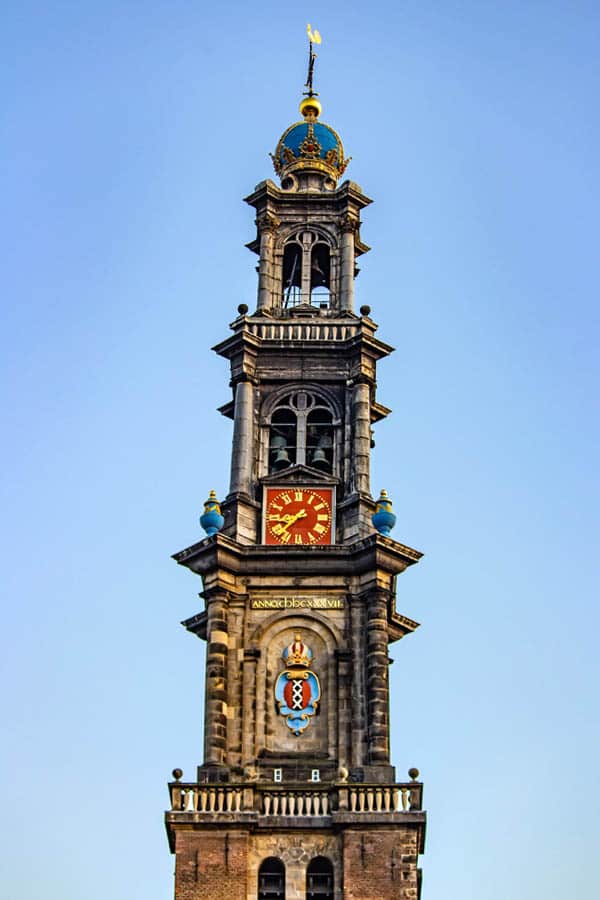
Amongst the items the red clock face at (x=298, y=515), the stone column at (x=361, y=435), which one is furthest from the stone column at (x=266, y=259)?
the red clock face at (x=298, y=515)

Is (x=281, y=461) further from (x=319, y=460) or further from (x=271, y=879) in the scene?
(x=271, y=879)

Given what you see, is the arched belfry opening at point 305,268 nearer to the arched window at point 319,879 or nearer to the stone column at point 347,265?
the stone column at point 347,265

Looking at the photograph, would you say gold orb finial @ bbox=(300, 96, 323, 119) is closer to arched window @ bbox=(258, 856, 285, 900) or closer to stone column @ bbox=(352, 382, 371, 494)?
stone column @ bbox=(352, 382, 371, 494)

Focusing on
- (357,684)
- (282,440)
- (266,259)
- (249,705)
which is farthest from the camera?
(266,259)

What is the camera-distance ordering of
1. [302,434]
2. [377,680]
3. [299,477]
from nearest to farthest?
[377,680]
[299,477]
[302,434]

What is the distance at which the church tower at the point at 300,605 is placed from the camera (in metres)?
63.8

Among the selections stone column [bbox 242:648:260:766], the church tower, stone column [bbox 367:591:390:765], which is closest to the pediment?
the church tower

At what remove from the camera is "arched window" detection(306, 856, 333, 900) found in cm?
6350

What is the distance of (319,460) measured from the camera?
74.6 m

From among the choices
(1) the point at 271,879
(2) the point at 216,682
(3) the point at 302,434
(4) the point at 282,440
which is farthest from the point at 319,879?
(4) the point at 282,440

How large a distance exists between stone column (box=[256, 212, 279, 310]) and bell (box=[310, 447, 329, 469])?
297 inches

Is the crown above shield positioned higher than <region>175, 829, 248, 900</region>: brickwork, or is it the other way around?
the crown above shield

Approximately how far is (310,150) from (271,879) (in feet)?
111

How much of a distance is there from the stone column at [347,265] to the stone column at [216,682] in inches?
603
